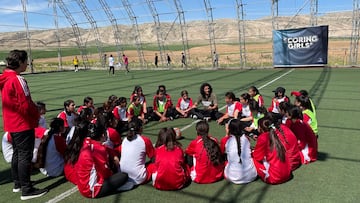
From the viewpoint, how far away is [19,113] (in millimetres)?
3529

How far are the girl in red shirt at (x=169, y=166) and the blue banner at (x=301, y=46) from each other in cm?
1864

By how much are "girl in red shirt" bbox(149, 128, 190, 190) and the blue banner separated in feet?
61.1

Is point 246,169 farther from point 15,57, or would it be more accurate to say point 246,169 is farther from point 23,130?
point 15,57

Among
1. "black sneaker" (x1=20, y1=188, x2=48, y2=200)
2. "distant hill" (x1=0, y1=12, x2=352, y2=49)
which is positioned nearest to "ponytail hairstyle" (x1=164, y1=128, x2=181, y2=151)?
"black sneaker" (x1=20, y1=188, x2=48, y2=200)

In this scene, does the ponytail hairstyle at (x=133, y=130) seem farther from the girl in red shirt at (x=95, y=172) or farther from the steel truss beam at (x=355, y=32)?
the steel truss beam at (x=355, y=32)

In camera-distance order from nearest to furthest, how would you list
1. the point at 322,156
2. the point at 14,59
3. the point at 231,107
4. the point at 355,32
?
the point at 14,59 → the point at 322,156 → the point at 231,107 → the point at 355,32

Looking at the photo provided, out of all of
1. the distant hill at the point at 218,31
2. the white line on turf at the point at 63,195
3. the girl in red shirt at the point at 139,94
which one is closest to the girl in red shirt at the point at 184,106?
the girl in red shirt at the point at 139,94

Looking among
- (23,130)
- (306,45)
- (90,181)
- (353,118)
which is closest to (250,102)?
(353,118)

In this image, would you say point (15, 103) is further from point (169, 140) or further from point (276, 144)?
point (276, 144)

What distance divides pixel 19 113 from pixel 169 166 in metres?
1.91

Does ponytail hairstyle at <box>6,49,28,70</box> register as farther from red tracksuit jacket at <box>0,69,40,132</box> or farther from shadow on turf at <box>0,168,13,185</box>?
shadow on turf at <box>0,168,13,185</box>

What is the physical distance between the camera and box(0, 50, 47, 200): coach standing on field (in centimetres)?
345

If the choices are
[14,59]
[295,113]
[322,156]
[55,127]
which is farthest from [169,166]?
[322,156]

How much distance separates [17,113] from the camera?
3529mm
